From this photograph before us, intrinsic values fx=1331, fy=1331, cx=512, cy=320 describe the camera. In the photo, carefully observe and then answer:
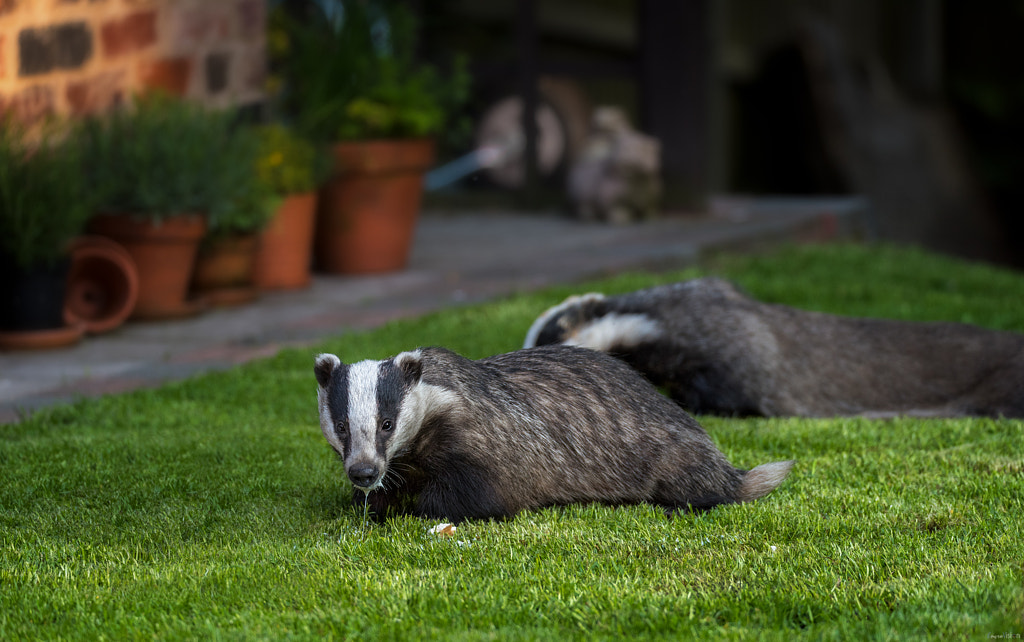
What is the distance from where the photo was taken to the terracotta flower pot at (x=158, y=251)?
6.68m

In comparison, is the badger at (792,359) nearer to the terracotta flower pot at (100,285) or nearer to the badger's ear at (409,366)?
the badger's ear at (409,366)

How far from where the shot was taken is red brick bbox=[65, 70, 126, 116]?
7086mm

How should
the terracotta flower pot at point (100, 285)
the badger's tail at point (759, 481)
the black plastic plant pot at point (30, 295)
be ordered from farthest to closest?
the terracotta flower pot at point (100, 285)
the black plastic plant pot at point (30, 295)
the badger's tail at point (759, 481)

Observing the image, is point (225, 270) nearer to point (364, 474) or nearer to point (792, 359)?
point (792, 359)

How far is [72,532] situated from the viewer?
367 centimetres

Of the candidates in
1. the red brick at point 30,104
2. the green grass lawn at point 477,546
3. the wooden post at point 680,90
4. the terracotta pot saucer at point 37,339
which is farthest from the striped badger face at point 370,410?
the wooden post at point 680,90

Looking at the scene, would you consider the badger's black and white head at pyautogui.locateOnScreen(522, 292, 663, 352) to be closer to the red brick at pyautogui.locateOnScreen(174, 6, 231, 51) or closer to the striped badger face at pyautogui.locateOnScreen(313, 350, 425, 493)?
the striped badger face at pyautogui.locateOnScreen(313, 350, 425, 493)

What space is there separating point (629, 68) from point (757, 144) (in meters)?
4.06

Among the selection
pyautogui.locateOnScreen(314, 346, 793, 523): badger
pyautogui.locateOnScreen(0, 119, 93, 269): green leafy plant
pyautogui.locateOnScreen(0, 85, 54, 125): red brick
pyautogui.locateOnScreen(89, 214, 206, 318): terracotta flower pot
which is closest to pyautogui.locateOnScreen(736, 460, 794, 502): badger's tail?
pyautogui.locateOnScreen(314, 346, 793, 523): badger

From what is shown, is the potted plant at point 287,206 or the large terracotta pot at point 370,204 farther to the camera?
the large terracotta pot at point 370,204

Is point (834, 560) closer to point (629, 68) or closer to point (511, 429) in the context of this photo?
point (511, 429)

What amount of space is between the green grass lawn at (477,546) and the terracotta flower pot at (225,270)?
7.21ft

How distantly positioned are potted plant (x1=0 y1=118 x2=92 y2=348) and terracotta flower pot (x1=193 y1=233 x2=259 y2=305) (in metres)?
1.04

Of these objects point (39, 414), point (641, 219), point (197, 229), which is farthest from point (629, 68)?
point (39, 414)
